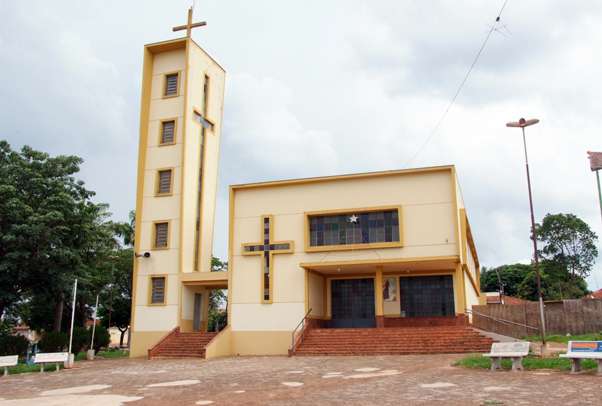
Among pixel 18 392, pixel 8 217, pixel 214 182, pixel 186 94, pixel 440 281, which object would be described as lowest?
pixel 18 392

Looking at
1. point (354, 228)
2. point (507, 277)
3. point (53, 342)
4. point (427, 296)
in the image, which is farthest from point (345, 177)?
point (507, 277)

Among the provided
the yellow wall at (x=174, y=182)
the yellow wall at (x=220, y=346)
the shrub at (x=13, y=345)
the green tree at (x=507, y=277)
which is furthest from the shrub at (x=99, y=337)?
the green tree at (x=507, y=277)

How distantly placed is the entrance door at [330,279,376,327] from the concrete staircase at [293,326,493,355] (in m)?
3.44

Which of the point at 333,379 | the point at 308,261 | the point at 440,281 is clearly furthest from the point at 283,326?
the point at 333,379

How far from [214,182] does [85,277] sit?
29.8 feet

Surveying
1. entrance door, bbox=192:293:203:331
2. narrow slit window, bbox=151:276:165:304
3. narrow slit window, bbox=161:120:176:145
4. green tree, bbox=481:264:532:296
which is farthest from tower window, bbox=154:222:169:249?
green tree, bbox=481:264:532:296

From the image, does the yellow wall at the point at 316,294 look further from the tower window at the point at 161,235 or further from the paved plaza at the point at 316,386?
the tower window at the point at 161,235

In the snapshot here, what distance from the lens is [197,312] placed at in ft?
99.5

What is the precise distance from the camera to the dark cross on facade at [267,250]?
2648cm

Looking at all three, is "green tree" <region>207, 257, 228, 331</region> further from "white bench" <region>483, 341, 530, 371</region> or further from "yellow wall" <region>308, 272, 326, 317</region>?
"white bench" <region>483, 341, 530, 371</region>

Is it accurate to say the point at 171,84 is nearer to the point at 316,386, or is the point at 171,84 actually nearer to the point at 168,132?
the point at 168,132

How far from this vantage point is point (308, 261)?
26234 millimetres

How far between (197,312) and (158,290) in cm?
253

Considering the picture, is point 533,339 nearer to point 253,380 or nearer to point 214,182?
point 253,380
